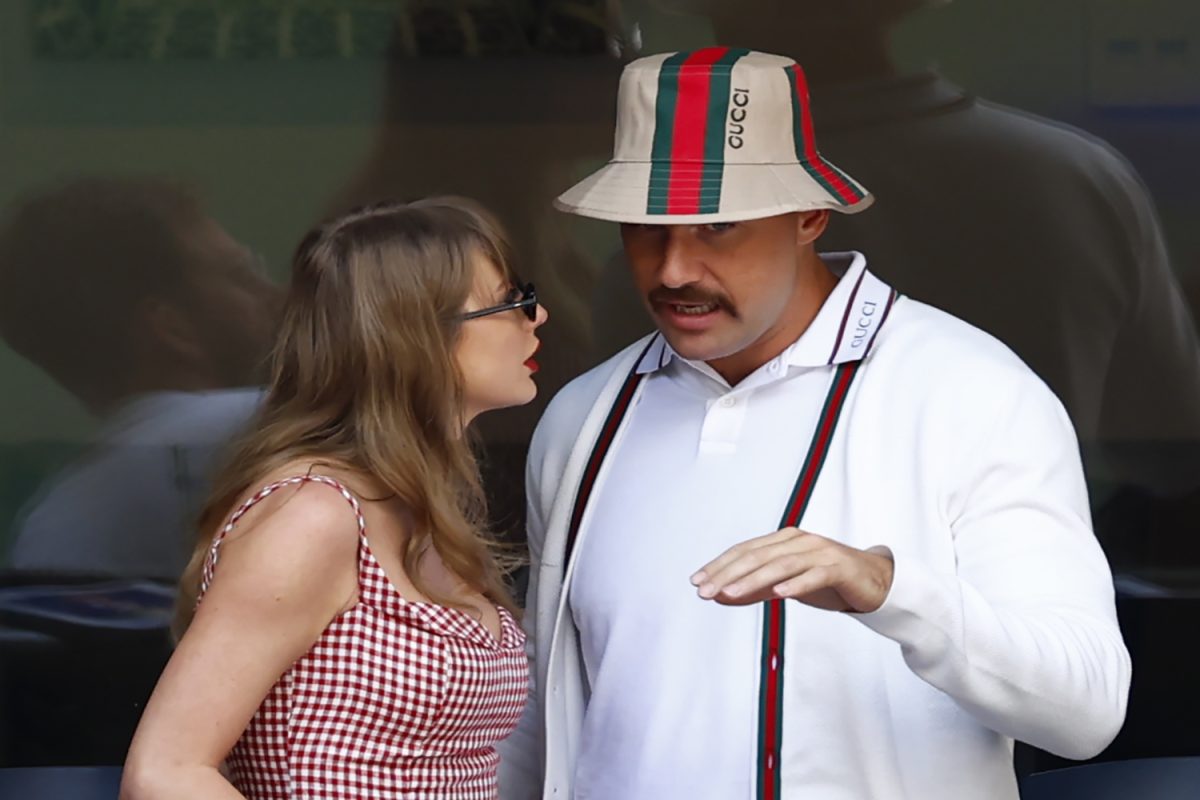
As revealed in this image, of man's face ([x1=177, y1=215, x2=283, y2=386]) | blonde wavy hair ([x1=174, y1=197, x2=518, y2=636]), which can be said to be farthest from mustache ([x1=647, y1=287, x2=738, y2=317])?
man's face ([x1=177, y1=215, x2=283, y2=386])

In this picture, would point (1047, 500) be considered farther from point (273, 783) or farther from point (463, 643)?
point (273, 783)

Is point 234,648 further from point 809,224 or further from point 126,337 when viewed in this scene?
point 126,337

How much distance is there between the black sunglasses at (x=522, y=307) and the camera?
7.48 feet

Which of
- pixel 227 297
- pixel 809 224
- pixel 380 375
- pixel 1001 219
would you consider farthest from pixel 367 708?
pixel 1001 219

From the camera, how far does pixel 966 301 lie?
12.5 ft

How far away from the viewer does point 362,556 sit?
2.11m

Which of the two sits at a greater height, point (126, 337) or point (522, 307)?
point (522, 307)

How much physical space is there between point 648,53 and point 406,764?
6.41ft

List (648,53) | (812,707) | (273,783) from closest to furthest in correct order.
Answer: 1. (273,783)
2. (812,707)
3. (648,53)

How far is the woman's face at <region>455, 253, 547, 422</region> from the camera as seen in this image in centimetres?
229

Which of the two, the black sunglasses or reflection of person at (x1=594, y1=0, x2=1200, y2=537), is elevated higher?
the black sunglasses

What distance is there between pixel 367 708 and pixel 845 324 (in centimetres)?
77

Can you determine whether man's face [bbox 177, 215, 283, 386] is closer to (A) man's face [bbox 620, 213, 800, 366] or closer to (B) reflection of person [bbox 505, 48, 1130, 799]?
(B) reflection of person [bbox 505, 48, 1130, 799]

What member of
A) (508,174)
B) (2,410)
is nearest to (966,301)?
(508,174)
